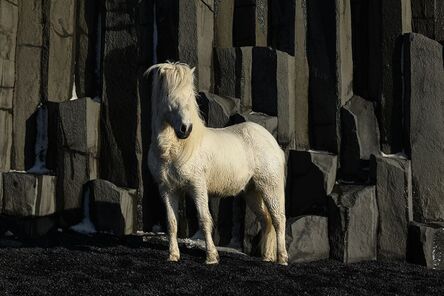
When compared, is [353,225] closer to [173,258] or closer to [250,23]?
[173,258]

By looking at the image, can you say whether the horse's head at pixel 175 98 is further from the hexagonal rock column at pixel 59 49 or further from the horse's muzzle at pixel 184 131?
the hexagonal rock column at pixel 59 49

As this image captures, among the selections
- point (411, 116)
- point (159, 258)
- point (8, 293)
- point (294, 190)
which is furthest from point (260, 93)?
point (8, 293)

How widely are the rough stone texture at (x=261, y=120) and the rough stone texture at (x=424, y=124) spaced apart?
1.51 m

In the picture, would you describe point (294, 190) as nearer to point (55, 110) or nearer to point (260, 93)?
point (260, 93)

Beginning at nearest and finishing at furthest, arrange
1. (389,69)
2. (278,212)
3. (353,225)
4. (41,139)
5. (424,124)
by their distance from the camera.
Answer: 1. (278,212)
2. (353,225)
3. (424,124)
4. (389,69)
5. (41,139)

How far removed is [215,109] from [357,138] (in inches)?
64.5

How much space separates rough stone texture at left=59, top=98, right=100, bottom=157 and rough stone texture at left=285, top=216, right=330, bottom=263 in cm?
250

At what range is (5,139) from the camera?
6727 millimetres

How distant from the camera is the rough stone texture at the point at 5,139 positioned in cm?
668

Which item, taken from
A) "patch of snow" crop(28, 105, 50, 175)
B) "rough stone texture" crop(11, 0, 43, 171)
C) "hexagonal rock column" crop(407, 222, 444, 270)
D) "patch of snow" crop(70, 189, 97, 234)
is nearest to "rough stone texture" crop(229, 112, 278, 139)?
"hexagonal rock column" crop(407, 222, 444, 270)

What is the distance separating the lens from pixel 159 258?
506 cm

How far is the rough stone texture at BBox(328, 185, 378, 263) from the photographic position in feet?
18.7

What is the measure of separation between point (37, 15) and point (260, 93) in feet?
9.63

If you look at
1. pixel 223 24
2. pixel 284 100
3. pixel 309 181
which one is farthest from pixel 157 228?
pixel 223 24
